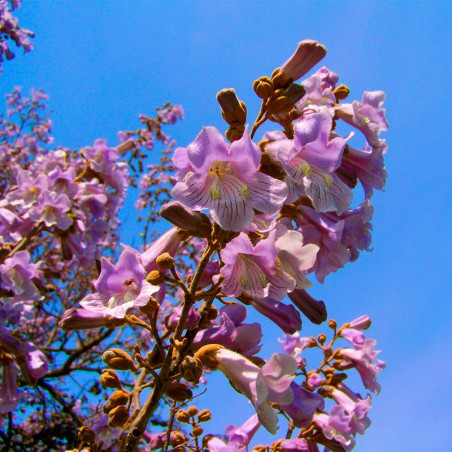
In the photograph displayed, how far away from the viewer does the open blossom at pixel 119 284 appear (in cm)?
175

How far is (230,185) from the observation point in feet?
5.47

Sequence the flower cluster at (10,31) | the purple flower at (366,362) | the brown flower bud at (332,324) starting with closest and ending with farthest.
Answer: the purple flower at (366,362)
the brown flower bud at (332,324)
the flower cluster at (10,31)

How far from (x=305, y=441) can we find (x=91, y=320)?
5.72ft

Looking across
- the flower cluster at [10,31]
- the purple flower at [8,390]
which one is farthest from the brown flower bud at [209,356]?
the flower cluster at [10,31]

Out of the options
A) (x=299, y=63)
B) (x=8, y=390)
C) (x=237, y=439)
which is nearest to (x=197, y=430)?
(x=237, y=439)

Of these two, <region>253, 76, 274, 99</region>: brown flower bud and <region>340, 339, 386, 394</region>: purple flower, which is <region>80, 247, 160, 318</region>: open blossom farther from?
<region>340, 339, 386, 394</region>: purple flower

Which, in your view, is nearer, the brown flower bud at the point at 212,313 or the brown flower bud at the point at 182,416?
the brown flower bud at the point at 212,313

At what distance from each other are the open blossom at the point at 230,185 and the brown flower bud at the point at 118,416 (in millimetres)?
850

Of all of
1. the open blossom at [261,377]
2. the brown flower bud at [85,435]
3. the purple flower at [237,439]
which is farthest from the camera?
the purple flower at [237,439]

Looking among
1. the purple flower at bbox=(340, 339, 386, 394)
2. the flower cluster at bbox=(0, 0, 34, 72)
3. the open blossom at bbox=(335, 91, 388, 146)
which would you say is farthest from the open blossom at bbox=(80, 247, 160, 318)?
the flower cluster at bbox=(0, 0, 34, 72)

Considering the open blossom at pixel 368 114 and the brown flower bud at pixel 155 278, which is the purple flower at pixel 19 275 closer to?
the brown flower bud at pixel 155 278

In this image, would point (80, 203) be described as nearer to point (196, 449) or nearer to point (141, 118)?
point (196, 449)

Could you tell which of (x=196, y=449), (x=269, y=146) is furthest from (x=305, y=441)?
(x=269, y=146)

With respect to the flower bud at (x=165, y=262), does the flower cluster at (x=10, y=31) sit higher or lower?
higher
